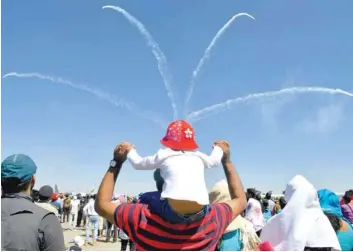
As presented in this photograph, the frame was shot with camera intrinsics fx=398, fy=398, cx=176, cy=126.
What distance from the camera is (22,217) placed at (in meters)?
2.98

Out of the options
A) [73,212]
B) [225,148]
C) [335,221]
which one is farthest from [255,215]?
[73,212]

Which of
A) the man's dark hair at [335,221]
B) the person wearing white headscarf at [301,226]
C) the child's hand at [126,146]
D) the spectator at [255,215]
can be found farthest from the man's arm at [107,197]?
the spectator at [255,215]

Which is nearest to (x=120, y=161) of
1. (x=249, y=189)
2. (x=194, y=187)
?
(x=194, y=187)

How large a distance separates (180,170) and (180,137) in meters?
0.28

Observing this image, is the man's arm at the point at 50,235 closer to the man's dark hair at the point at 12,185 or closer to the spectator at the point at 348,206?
the man's dark hair at the point at 12,185

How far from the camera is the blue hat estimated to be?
10.3 ft

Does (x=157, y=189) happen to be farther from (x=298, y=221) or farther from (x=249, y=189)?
→ (x=249, y=189)

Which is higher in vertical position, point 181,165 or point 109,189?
point 181,165

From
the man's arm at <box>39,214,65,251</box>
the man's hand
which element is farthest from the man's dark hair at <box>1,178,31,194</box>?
the man's hand

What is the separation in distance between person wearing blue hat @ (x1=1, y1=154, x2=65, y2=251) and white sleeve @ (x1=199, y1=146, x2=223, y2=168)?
1233 millimetres

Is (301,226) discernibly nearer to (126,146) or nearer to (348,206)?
(126,146)

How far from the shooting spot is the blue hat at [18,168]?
124 inches

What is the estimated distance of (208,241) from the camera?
2838 millimetres

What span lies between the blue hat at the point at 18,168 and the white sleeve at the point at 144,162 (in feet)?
3.05
